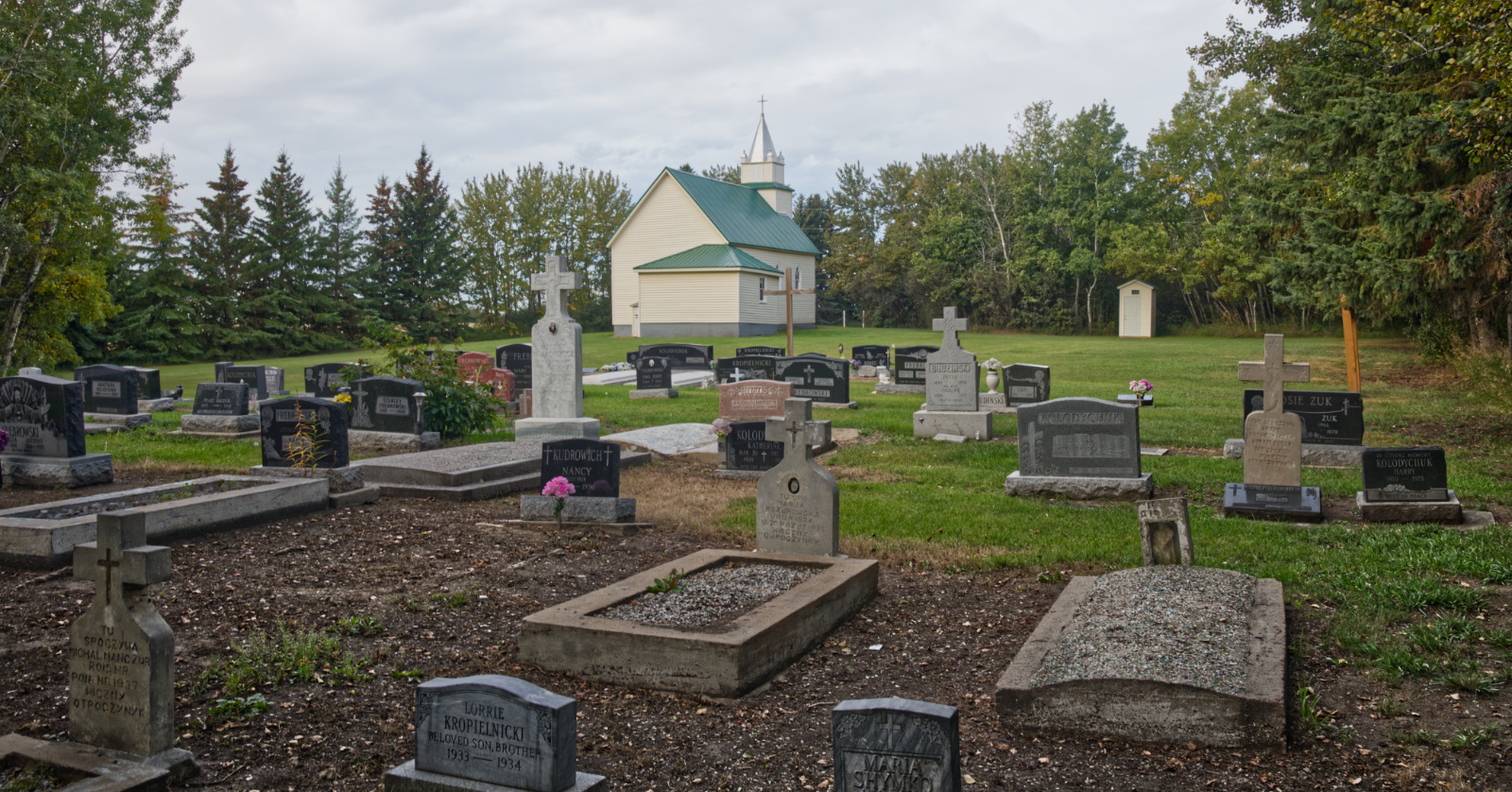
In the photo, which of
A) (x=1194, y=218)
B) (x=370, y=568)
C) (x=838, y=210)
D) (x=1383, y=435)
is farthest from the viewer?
(x=838, y=210)

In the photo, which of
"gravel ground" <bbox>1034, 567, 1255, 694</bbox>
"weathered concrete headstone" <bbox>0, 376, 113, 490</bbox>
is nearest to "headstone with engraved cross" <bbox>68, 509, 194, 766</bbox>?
"gravel ground" <bbox>1034, 567, 1255, 694</bbox>

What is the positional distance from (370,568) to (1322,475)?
9733 mm

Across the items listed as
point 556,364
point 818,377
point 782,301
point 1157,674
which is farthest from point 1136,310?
point 1157,674

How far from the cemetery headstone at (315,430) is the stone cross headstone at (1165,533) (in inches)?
293

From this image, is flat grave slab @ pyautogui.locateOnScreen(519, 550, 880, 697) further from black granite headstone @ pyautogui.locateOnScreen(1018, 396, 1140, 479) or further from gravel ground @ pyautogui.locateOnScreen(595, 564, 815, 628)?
black granite headstone @ pyautogui.locateOnScreen(1018, 396, 1140, 479)

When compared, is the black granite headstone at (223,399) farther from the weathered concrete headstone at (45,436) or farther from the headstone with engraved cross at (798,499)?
the headstone with engraved cross at (798,499)

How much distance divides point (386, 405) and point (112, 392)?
6.30m

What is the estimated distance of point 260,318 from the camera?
140 feet

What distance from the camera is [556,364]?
1428 cm

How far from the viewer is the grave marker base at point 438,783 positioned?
142 inches

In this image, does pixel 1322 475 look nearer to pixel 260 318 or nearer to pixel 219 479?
pixel 219 479

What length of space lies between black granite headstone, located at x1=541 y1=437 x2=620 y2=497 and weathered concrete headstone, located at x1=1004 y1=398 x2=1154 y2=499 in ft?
13.4

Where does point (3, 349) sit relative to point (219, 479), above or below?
above

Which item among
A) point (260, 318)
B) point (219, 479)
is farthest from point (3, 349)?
point (219, 479)
